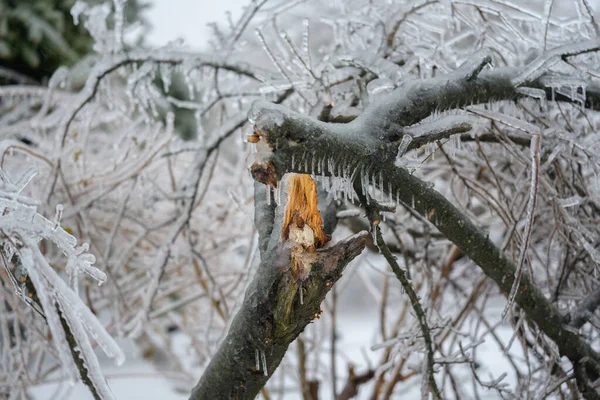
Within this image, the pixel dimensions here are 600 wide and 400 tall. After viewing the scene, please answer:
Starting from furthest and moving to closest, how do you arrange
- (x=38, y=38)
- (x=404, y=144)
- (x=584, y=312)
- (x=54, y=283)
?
(x=38, y=38) → (x=584, y=312) → (x=404, y=144) → (x=54, y=283)

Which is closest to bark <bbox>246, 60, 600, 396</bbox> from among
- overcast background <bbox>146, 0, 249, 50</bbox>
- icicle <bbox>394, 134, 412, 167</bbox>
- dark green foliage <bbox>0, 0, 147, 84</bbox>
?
icicle <bbox>394, 134, 412, 167</bbox>

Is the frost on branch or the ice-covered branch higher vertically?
the ice-covered branch

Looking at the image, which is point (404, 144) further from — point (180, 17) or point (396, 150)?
point (180, 17)

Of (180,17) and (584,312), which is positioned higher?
(180,17)

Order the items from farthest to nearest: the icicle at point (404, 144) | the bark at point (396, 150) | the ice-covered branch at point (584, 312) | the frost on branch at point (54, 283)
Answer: the ice-covered branch at point (584, 312), the icicle at point (404, 144), the bark at point (396, 150), the frost on branch at point (54, 283)

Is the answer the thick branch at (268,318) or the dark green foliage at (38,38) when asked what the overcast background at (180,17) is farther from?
the thick branch at (268,318)

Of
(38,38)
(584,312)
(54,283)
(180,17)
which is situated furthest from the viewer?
(180,17)

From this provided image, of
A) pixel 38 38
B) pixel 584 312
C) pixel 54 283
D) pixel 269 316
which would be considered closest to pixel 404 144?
pixel 269 316

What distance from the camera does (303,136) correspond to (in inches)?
46.0

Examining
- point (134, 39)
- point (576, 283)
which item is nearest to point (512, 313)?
point (576, 283)

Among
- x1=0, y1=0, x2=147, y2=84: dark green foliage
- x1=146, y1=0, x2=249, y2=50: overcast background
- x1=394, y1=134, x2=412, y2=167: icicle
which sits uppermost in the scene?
x1=146, y1=0, x2=249, y2=50: overcast background

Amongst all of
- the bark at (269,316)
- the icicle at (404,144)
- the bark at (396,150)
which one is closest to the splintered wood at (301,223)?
the bark at (269,316)

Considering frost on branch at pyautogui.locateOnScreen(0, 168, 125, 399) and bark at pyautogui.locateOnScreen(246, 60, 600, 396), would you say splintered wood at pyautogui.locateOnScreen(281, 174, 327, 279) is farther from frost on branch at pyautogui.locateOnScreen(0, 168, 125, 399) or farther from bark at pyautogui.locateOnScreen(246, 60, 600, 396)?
frost on branch at pyautogui.locateOnScreen(0, 168, 125, 399)

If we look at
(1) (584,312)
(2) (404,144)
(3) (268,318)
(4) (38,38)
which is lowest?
(3) (268,318)
